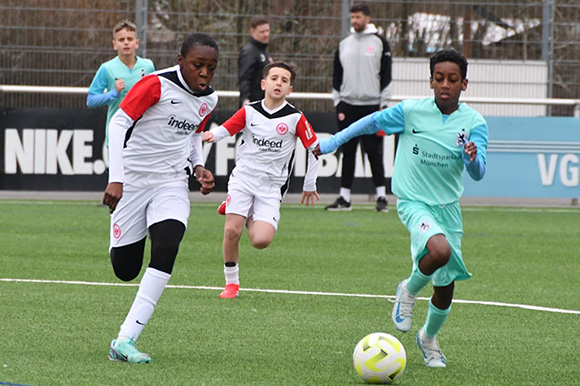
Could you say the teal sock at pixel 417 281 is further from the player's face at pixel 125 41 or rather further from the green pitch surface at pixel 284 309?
the player's face at pixel 125 41

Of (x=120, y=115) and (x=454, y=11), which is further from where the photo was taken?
(x=454, y=11)

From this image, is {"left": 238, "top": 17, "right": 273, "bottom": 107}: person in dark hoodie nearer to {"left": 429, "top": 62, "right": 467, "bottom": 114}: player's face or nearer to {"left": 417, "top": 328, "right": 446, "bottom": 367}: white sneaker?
{"left": 429, "top": 62, "right": 467, "bottom": 114}: player's face

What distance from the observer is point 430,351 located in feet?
20.0

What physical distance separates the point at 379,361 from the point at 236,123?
3.63 meters

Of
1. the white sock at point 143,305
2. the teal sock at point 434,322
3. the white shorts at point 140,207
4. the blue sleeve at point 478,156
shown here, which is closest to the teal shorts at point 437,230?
the teal sock at point 434,322

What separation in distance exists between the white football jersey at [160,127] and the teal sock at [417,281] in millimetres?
1433

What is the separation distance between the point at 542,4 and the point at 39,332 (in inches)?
499

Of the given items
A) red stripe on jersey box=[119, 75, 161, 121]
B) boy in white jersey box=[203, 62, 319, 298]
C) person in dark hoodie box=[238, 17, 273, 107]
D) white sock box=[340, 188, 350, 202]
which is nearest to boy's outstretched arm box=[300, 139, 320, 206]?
boy in white jersey box=[203, 62, 319, 298]

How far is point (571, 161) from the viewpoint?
54.4 feet

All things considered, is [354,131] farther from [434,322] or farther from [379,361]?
[379,361]

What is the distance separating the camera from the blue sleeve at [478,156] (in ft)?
19.9

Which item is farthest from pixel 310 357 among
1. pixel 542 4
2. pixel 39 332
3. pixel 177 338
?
pixel 542 4

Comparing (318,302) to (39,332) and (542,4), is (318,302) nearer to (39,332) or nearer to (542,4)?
(39,332)

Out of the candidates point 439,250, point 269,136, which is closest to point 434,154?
point 439,250
